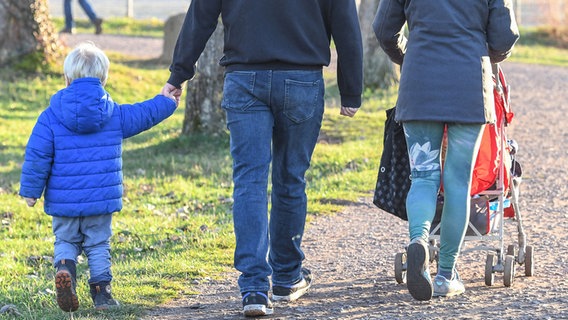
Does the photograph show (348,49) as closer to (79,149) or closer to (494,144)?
(494,144)

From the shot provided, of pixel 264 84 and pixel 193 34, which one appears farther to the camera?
pixel 193 34

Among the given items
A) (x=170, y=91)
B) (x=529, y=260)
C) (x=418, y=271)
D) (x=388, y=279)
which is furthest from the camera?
(x=388, y=279)

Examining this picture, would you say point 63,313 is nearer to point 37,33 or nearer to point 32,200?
point 32,200

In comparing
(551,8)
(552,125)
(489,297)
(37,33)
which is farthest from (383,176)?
(551,8)

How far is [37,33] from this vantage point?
15.6 m

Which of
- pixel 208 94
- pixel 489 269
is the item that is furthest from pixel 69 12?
pixel 489 269

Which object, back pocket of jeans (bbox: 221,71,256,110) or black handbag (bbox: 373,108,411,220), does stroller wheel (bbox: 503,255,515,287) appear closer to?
black handbag (bbox: 373,108,411,220)

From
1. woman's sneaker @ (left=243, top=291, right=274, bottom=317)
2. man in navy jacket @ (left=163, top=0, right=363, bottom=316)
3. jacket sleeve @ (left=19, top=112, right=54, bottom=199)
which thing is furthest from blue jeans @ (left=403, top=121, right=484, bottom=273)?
jacket sleeve @ (left=19, top=112, right=54, bottom=199)

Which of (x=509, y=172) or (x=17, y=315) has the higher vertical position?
(x=509, y=172)

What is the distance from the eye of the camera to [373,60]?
16.9 m

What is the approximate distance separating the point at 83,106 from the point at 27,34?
1096cm

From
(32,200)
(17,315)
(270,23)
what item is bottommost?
→ (17,315)

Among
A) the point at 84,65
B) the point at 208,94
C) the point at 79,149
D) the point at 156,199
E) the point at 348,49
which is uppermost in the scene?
the point at 348,49

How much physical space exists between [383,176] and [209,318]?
1275 millimetres
